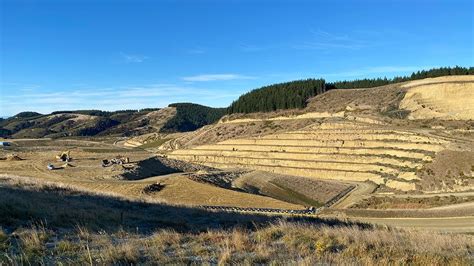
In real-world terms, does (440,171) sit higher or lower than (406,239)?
lower

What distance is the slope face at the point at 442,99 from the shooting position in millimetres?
95688

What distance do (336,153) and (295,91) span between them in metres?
75.1

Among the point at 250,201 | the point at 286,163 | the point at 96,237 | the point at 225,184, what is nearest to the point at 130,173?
the point at 225,184

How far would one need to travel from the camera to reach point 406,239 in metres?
12.6

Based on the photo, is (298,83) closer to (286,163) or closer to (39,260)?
(286,163)

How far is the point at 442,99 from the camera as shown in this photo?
105 m

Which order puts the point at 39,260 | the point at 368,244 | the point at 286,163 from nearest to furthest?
the point at 39,260
the point at 368,244
the point at 286,163

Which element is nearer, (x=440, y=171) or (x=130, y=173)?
(x=440, y=171)

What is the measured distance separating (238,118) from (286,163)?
183 ft

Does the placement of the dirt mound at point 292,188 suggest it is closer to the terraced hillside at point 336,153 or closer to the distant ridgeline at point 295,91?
the terraced hillside at point 336,153

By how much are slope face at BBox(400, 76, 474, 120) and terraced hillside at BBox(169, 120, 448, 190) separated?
1769 centimetres

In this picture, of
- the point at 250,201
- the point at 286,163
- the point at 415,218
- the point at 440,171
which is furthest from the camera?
the point at 286,163

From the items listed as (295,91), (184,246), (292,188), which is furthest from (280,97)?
(184,246)

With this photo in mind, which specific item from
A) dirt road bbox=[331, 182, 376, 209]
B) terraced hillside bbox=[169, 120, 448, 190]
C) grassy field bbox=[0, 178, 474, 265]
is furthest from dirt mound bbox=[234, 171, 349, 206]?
grassy field bbox=[0, 178, 474, 265]
